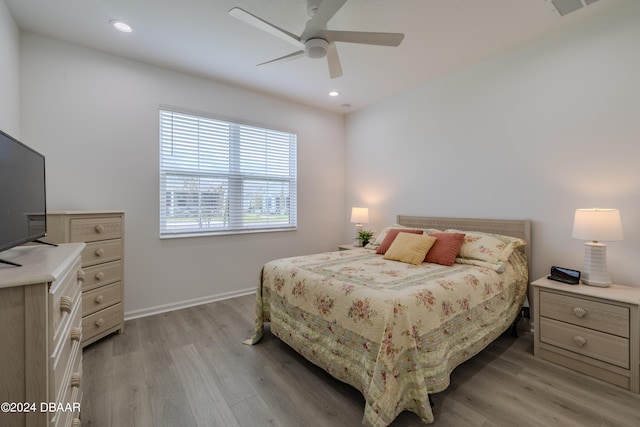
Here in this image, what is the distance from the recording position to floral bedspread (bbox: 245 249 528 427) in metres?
1.48

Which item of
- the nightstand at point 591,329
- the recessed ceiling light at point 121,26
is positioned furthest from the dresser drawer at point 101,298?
the nightstand at point 591,329

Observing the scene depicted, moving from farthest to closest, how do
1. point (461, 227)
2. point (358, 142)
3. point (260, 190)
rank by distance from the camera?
point (358, 142)
point (260, 190)
point (461, 227)

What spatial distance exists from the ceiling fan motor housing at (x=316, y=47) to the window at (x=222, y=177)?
1.84 metres

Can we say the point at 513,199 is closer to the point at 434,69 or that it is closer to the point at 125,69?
the point at 434,69

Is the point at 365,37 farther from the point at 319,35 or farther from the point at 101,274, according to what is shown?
the point at 101,274

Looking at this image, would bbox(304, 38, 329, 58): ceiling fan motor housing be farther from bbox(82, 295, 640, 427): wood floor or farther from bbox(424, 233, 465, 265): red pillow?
bbox(82, 295, 640, 427): wood floor

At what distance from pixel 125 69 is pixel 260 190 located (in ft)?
6.30

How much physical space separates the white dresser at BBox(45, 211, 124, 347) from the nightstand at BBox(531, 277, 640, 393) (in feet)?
11.6

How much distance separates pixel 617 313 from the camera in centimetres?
185

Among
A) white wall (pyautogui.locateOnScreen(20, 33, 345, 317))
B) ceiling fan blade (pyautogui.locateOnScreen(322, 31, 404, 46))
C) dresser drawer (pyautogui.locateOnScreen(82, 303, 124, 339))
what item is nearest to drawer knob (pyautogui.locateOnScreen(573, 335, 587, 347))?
ceiling fan blade (pyautogui.locateOnScreen(322, 31, 404, 46))

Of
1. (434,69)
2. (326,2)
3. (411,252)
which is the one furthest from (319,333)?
(434,69)

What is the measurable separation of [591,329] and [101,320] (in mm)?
3766

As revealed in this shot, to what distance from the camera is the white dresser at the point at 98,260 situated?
2146 millimetres

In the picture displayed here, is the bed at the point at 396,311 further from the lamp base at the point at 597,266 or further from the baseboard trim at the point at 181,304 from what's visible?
the baseboard trim at the point at 181,304
